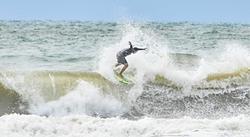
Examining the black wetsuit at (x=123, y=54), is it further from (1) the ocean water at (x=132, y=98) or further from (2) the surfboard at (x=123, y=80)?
(1) the ocean water at (x=132, y=98)

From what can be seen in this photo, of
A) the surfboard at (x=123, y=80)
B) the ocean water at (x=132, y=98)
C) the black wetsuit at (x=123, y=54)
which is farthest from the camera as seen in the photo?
the surfboard at (x=123, y=80)

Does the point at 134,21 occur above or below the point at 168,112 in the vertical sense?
above

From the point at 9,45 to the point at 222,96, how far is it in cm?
1286

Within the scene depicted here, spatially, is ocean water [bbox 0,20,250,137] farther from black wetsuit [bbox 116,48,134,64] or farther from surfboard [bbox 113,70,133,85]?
black wetsuit [bbox 116,48,134,64]

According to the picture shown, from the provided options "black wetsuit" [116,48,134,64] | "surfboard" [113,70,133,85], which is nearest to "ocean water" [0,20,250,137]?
"surfboard" [113,70,133,85]

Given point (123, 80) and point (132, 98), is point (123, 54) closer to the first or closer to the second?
point (123, 80)

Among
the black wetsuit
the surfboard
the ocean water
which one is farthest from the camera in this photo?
the surfboard

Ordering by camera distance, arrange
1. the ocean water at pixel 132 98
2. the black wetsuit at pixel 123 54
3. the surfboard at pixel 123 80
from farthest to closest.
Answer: the surfboard at pixel 123 80 < the black wetsuit at pixel 123 54 < the ocean water at pixel 132 98

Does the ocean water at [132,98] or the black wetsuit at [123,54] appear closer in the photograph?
the ocean water at [132,98]

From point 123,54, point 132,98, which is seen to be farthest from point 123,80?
point 132,98

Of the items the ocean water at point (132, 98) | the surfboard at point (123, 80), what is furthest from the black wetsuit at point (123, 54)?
the ocean water at point (132, 98)

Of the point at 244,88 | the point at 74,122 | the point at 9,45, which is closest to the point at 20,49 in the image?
the point at 9,45

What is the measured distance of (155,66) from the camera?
16.5 m

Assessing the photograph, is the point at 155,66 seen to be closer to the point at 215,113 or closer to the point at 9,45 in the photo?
the point at 215,113
